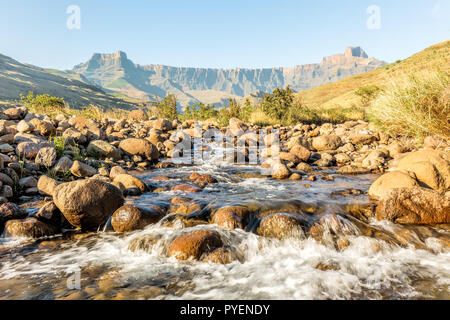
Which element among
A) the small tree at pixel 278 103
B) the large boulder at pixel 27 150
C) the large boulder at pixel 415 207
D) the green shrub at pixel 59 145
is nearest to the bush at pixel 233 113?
the small tree at pixel 278 103

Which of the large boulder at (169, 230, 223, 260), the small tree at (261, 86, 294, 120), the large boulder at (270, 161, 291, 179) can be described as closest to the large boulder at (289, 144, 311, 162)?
the large boulder at (270, 161, 291, 179)

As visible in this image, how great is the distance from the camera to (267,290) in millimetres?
2703

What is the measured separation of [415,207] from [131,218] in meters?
4.38

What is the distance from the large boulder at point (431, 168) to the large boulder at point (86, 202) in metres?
5.56

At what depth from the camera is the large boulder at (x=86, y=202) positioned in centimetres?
396

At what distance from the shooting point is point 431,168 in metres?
4.95

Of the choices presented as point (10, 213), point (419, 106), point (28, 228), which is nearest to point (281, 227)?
point (28, 228)

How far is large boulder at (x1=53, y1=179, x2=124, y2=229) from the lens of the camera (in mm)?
3963

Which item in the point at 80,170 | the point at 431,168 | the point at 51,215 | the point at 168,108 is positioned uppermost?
the point at 168,108

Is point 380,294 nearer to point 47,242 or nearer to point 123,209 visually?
point 123,209

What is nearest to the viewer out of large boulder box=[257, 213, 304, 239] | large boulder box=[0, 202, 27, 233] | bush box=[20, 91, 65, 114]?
large boulder box=[257, 213, 304, 239]

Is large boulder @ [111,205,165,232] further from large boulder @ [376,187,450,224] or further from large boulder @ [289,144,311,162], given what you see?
large boulder @ [289,144,311,162]

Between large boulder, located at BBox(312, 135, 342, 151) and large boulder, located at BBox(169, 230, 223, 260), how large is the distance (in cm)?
762

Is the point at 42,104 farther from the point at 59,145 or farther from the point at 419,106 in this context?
the point at 419,106
